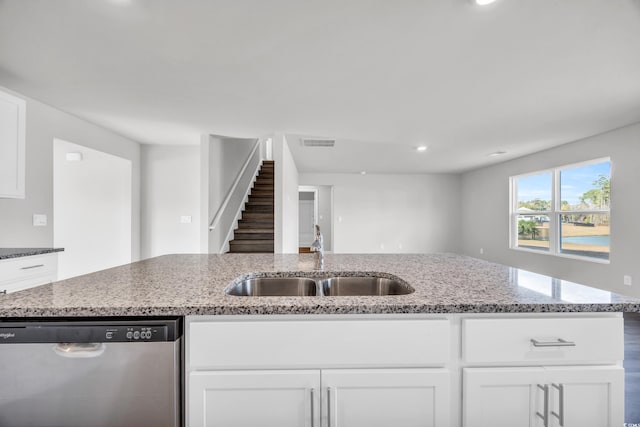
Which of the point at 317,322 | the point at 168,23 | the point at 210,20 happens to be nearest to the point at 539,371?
the point at 317,322

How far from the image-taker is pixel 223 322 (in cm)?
94

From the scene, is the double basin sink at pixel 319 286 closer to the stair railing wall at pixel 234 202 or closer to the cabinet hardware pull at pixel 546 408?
the cabinet hardware pull at pixel 546 408

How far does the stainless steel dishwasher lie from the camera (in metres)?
0.89

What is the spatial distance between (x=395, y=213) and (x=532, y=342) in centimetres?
747

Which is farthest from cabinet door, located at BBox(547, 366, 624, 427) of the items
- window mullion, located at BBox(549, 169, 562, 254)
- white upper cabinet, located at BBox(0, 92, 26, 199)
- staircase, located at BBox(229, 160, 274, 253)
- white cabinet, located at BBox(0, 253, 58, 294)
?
window mullion, located at BBox(549, 169, 562, 254)

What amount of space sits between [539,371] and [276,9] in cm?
194

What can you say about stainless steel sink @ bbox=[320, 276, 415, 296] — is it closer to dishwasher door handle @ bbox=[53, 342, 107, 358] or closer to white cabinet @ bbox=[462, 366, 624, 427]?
white cabinet @ bbox=[462, 366, 624, 427]

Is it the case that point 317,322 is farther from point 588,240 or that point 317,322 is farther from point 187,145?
point 588,240

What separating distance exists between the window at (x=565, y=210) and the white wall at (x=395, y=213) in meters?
2.08

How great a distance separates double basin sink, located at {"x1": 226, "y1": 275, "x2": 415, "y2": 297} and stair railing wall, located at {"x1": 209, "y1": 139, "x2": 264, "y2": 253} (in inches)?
109

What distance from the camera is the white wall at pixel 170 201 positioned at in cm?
502

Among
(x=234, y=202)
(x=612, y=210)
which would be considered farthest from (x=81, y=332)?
(x=612, y=210)

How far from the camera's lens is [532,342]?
96 cm

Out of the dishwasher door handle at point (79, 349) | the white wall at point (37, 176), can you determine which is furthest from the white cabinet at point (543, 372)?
the white wall at point (37, 176)
